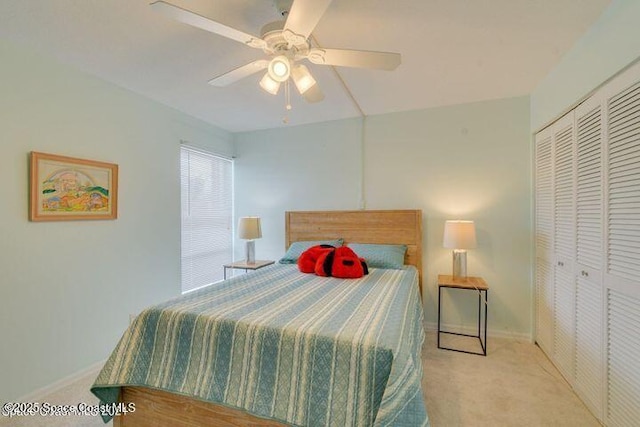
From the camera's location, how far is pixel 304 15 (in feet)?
4.18

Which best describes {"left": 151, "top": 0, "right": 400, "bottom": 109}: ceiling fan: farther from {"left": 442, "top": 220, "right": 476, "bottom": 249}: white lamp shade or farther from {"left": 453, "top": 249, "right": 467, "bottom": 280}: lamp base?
{"left": 453, "top": 249, "right": 467, "bottom": 280}: lamp base

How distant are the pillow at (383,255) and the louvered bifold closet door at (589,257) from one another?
1380 mm

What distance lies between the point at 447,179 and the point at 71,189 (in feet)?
11.6

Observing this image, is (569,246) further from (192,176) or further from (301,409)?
(192,176)

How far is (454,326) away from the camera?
3.13m

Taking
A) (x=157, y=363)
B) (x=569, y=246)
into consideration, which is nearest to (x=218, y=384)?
(x=157, y=363)

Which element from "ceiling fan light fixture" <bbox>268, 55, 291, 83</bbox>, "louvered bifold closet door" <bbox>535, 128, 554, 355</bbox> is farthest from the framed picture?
"louvered bifold closet door" <bbox>535, 128, 554, 355</bbox>

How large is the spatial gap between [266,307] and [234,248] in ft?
8.97

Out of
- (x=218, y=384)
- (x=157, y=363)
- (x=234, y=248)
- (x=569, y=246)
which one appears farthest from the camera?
(x=234, y=248)

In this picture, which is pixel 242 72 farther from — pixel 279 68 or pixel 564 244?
pixel 564 244

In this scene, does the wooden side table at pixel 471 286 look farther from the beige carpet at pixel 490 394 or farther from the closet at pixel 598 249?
the closet at pixel 598 249

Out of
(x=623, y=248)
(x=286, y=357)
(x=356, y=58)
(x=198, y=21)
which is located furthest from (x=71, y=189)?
(x=623, y=248)

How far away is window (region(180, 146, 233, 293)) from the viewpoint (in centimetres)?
350

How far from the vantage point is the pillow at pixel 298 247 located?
10.8ft
